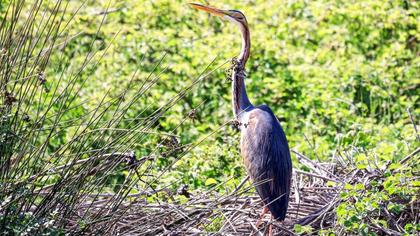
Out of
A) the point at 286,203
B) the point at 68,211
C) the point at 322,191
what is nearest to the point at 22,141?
the point at 68,211

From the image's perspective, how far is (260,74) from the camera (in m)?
8.87

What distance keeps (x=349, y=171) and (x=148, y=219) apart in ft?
4.59

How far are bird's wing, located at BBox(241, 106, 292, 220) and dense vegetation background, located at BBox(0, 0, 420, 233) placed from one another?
1.32ft

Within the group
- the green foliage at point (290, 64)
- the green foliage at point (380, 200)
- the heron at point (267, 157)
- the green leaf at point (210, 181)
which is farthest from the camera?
the green foliage at point (290, 64)

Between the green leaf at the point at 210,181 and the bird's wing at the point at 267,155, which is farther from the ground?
the bird's wing at the point at 267,155

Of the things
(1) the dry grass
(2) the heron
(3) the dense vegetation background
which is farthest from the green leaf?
(2) the heron

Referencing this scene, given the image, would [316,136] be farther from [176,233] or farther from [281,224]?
[176,233]

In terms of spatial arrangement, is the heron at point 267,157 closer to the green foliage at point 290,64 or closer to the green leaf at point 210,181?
the green leaf at point 210,181

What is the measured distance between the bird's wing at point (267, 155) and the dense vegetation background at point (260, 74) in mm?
403

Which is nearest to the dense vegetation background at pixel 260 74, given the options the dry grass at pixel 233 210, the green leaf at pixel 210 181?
the green leaf at pixel 210 181

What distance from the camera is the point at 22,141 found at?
4434mm

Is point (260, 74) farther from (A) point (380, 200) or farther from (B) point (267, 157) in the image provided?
(A) point (380, 200)

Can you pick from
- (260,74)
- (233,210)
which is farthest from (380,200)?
(260,74)

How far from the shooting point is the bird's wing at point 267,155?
5.46 meters
